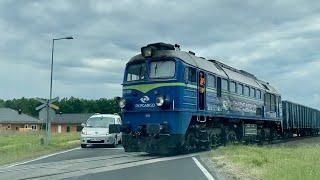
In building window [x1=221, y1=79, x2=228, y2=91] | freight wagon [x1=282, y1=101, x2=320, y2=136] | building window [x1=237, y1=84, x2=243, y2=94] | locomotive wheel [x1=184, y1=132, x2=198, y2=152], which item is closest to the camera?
locomotive wheel [x1=184, y1=132, x2=198, y2=152]

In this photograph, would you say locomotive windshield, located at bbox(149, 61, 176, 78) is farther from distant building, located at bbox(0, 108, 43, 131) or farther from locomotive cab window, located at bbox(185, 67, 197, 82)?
distant building, located at bbox(0, 108, 43, 131)

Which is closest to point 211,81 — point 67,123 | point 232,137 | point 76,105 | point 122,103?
point 122,103

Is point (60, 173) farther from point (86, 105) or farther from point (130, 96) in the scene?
point (86, 105)

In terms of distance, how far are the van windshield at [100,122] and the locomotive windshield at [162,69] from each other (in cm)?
963

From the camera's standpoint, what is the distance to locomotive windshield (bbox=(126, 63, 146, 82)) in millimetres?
21641

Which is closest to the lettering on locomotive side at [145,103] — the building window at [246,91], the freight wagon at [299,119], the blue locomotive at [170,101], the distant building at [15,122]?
the blue locomotive at [170,101]

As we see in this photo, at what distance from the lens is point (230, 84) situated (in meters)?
26.6

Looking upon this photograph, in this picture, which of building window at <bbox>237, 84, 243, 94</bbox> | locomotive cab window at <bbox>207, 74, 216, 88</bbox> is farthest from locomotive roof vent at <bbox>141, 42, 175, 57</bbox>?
building window at <bbox>237, 84, 243, 94</bbox>

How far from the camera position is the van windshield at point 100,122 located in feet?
99.5

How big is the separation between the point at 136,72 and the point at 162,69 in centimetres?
128

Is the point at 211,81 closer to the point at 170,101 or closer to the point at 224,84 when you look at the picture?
the point at 224,84

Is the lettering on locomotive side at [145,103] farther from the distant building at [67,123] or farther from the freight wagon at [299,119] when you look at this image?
the distant building at [67,123]

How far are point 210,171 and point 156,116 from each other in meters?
6.05

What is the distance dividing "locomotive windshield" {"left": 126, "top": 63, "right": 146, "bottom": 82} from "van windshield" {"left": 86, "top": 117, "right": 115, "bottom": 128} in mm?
8641
